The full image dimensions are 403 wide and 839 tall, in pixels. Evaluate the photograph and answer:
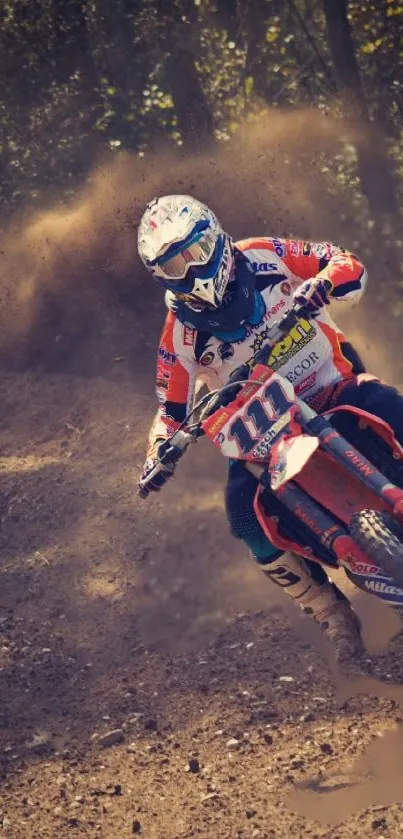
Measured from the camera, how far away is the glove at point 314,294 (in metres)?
5.50

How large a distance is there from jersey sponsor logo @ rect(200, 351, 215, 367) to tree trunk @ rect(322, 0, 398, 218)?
614 centimetres

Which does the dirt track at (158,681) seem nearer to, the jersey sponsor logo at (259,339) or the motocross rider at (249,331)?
the motocross rider at (249,331)

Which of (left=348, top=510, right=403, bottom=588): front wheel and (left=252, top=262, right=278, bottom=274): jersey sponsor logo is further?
(left=252, top=262, right=278, bottom=274): jersey sponsor logo

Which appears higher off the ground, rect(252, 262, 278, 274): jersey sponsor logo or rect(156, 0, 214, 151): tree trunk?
rect(252, 262, 278, 274): jersey sponsor logo

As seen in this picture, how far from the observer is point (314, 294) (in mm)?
5512

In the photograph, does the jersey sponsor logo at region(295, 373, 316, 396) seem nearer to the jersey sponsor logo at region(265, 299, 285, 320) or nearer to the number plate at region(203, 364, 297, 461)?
the jersey sponsor logo at region(265, 299, 285, 320)

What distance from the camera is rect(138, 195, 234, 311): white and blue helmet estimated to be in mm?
5699

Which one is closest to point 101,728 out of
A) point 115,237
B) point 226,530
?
point 226,530

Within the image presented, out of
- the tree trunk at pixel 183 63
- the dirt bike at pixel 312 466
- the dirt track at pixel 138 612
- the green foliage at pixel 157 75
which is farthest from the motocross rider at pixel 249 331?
the tree trunk at pixel 183 63

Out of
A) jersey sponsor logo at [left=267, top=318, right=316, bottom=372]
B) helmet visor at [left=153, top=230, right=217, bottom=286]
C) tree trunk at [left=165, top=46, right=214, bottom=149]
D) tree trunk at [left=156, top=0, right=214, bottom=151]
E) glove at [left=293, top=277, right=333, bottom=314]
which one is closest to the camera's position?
glove at [left=293, top=277, right=333, bottom=314]

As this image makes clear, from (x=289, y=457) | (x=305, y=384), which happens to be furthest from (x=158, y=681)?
(x=289, y=457)

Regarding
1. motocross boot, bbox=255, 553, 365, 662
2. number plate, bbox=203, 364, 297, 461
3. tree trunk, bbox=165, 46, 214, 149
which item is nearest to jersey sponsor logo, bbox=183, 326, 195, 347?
number plate, bbox=203, 364, 297, 461

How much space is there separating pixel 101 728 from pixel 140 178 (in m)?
7.41

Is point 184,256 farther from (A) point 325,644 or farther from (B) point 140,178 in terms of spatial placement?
(B) point 140,178
